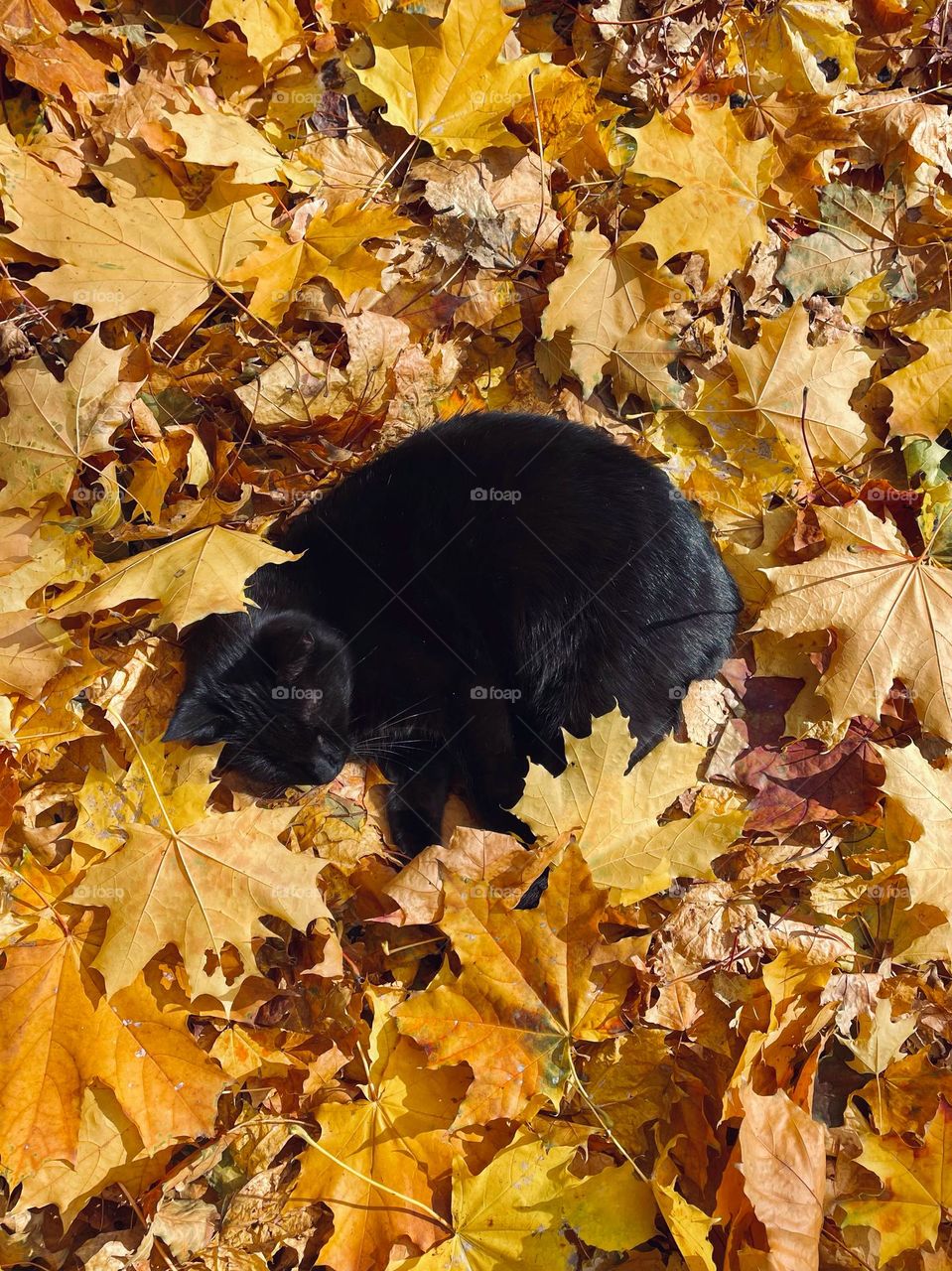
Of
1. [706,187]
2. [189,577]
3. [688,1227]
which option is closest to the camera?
[688,1227]

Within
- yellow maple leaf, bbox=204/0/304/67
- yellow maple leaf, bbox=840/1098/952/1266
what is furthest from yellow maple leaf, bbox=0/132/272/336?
yellow maple leaf, bbox=840/1098/952/1266

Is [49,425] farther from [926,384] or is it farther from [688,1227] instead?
[926,384]

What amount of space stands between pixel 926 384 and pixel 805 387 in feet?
Answer: 1.08

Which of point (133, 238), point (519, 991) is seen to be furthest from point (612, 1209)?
point (133, 238)

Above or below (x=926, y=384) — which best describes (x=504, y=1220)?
below

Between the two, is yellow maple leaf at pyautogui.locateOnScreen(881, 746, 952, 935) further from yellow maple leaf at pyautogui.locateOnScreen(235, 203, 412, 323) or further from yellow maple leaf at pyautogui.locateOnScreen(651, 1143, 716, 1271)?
yellow maple leaf at pyautogui.locateOnScreen(235, 203, 412, 323)

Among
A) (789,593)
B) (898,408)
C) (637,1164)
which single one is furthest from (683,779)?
(898,408)

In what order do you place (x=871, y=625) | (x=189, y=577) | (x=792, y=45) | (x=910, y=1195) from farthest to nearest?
1. (x=792, y=45)
2. (x=871, y=625)
3. (x=189, y=577)
4. (x=910, y=1195)

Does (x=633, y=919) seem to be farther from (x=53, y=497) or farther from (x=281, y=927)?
(x=53, y=497)

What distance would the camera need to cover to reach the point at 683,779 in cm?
177

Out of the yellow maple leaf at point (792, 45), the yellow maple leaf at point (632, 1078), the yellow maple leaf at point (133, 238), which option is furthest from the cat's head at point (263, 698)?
the yellow maple leaf at point (792, 45)

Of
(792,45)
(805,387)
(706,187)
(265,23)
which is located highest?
(265,23)

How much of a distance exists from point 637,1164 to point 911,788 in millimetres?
893

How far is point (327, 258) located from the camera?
79.1 inches
